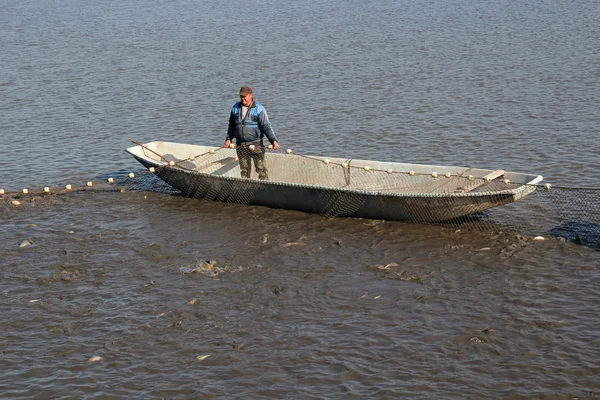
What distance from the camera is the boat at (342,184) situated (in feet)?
39.7

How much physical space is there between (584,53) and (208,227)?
49.5 feet

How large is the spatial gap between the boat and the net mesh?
15mm

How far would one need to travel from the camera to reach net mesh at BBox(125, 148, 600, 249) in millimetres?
12000

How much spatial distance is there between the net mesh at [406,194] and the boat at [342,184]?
15mm

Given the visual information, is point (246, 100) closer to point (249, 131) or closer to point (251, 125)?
point (251, 125)

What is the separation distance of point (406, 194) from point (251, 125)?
2.91 m

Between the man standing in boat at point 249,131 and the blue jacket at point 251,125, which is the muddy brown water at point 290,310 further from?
the blue jacket at point 251,125

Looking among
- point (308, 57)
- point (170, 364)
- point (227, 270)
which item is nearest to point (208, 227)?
point (227, 270)

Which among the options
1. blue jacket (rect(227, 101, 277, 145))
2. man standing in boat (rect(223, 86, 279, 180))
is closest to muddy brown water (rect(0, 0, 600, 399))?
man standing in boat (rect(223, 86, 279, 180))

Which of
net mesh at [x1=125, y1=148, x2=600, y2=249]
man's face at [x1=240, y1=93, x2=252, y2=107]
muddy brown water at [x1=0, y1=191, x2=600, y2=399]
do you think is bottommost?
muddy brown water at [x1=0, y1=191, x2=600, y2=399]

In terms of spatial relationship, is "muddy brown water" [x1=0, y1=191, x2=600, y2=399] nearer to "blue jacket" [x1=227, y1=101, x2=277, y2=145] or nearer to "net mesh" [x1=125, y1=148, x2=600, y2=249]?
"net mesh" [x1=125, y1=148, x2=600, y2=249]

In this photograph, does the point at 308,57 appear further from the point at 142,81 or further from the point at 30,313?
the point at 30,313

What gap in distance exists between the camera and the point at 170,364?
889cm

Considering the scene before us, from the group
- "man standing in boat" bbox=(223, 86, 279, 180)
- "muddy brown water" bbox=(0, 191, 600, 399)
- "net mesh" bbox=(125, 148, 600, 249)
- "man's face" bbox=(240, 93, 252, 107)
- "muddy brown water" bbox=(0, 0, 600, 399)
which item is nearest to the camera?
"muddy brown water" bbox=(0, 191, 600, 399)
